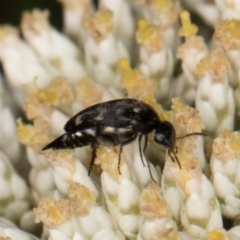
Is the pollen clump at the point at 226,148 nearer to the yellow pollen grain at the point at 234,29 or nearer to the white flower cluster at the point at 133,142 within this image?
the white flower cluster at the point at 133,142

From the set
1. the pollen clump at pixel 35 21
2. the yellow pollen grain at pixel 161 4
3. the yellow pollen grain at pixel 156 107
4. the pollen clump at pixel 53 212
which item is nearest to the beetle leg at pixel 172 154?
the yellow pollen grain at pixel 156 107

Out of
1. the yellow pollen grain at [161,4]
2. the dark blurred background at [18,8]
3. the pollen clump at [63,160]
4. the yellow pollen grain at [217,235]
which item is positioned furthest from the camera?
the dark blurred background at [18,8]

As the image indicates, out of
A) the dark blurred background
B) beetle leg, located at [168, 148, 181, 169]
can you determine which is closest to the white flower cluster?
beetle leg, located at [168, 148, 181, 169]

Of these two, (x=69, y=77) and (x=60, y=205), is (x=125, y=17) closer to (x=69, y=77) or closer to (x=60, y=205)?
(x=69, y=77)

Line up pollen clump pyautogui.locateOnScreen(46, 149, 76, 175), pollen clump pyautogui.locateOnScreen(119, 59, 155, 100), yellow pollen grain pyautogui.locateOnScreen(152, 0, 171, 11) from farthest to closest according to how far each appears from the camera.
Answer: yellow pollen grain pyautogui.locateOnScreen(152, 0, 171, 11) < pollen clump pyautogui.locateOnScreen(119, 59, 155, 100) < pollen clump pyautogui.locateOnScreen(46, 149, 76, 175)

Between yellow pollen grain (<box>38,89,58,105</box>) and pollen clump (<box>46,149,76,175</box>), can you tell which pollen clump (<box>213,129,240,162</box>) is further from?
yellow pollen grain (<box>38,89,58,105</box>)

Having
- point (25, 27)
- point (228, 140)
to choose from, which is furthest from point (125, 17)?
point (228, 140)

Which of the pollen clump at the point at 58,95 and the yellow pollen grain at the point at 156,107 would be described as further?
the pollen clump at the point at 58,95

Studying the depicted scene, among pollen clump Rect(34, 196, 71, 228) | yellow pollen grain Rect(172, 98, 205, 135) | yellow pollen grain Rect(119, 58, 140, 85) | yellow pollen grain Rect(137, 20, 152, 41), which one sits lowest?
pollen clump Rect(34, 196, 71, 228)

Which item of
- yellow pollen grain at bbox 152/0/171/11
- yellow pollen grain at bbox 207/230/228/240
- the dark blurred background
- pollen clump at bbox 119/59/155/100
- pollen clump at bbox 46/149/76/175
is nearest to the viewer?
yellow pollen grain at bbox 207/230/228/240
